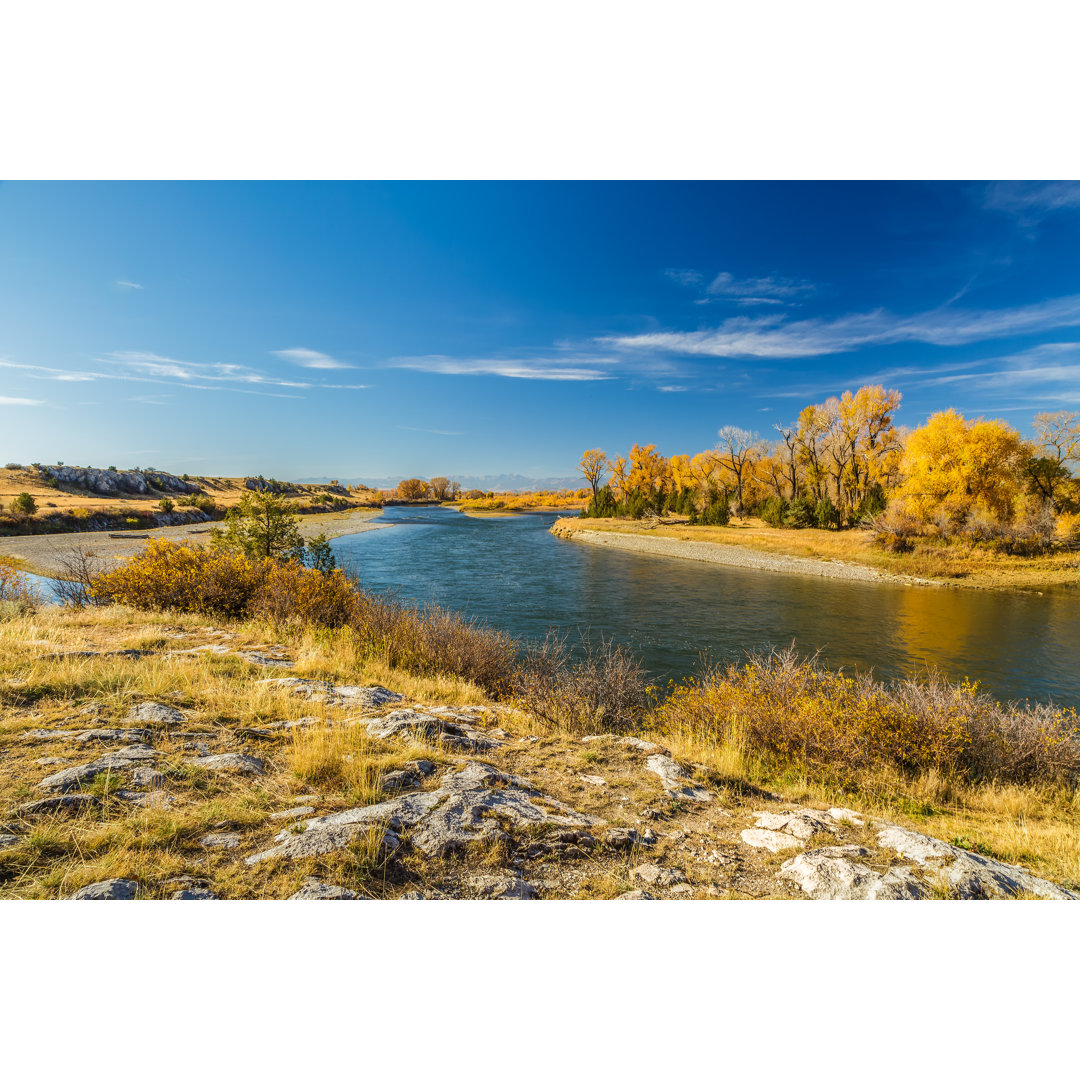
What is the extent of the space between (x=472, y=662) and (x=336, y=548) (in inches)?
1228

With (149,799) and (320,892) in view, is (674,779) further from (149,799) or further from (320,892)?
(149,799)

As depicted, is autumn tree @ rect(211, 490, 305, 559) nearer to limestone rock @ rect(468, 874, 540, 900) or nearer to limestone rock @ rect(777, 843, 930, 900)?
limestone rock @ rect(468, 874, 540, 900)

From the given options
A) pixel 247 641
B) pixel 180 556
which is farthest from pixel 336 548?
pixel 247 641

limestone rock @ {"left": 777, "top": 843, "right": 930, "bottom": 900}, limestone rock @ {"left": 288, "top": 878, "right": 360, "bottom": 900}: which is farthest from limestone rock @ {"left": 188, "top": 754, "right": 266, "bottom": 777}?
limestone rock @ {"left": 777, "top": 843, "right": 930, "bottom": 900}

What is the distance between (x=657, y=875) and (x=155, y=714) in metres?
4.96

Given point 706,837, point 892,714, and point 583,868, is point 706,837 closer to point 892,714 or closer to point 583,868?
point 583,868

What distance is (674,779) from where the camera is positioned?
5.11 metres

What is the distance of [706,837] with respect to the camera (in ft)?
13.0

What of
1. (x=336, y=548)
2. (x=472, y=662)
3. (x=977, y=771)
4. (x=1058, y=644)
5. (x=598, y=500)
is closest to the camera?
(x=977, y=771)

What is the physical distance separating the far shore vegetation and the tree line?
3.7 inches

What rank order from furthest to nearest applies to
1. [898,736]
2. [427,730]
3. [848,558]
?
[848,558]
[898,736]
[427,730]

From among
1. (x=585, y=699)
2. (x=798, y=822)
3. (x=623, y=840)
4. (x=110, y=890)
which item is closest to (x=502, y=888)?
(x=623, y=840)

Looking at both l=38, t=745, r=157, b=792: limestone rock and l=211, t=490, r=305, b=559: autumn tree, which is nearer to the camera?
l=38, t=745, r=157, b=792: limestone rock

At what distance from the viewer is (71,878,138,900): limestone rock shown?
2.59m
